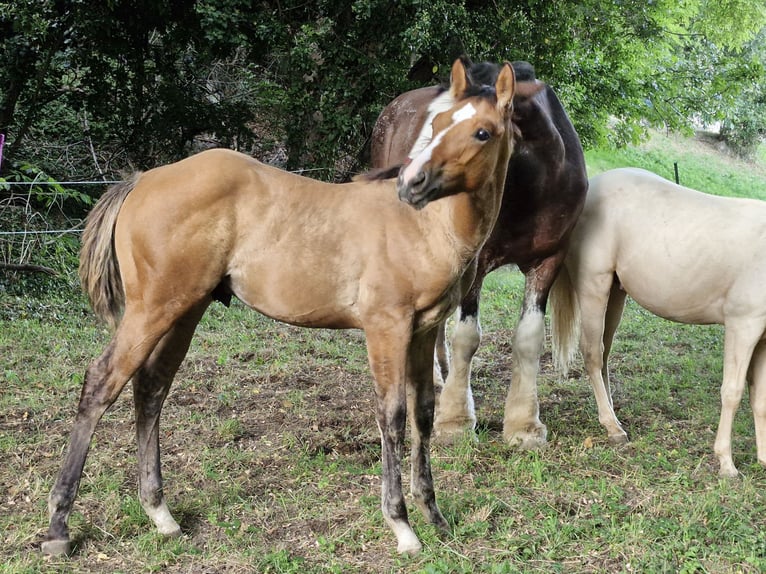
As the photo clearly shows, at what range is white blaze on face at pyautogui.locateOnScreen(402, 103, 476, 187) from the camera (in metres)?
2.85

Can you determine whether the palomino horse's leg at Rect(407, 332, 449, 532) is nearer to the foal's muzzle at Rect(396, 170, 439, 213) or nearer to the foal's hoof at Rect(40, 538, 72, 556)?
the foal's muzzle at Rect(396, 170, 439, 213)

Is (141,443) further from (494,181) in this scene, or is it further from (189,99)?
(189,99)

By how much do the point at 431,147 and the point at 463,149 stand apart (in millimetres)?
127

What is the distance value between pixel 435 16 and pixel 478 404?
527 cm

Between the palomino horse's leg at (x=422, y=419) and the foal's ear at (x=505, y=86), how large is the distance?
3.53ft

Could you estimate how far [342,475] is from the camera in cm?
404

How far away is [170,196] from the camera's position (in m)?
3.24

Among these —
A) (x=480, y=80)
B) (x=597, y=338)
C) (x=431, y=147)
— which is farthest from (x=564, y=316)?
(x=431, y=147)

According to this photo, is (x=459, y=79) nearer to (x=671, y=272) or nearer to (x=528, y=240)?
(x=528, y=240)

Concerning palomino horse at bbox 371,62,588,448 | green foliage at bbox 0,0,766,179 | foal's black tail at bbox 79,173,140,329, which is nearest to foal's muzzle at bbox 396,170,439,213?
foal's black tail at bbox 79,173,140,329

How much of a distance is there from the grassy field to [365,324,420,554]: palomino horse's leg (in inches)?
4.3

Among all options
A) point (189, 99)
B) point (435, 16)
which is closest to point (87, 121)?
point (189, 99)

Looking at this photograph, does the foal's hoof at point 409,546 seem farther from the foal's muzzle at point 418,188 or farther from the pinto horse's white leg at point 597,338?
the pinto horse's white leg at point 597,338

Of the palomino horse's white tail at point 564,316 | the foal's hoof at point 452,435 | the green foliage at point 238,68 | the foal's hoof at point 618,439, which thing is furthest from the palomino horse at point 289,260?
the green foliage at point 238,68
